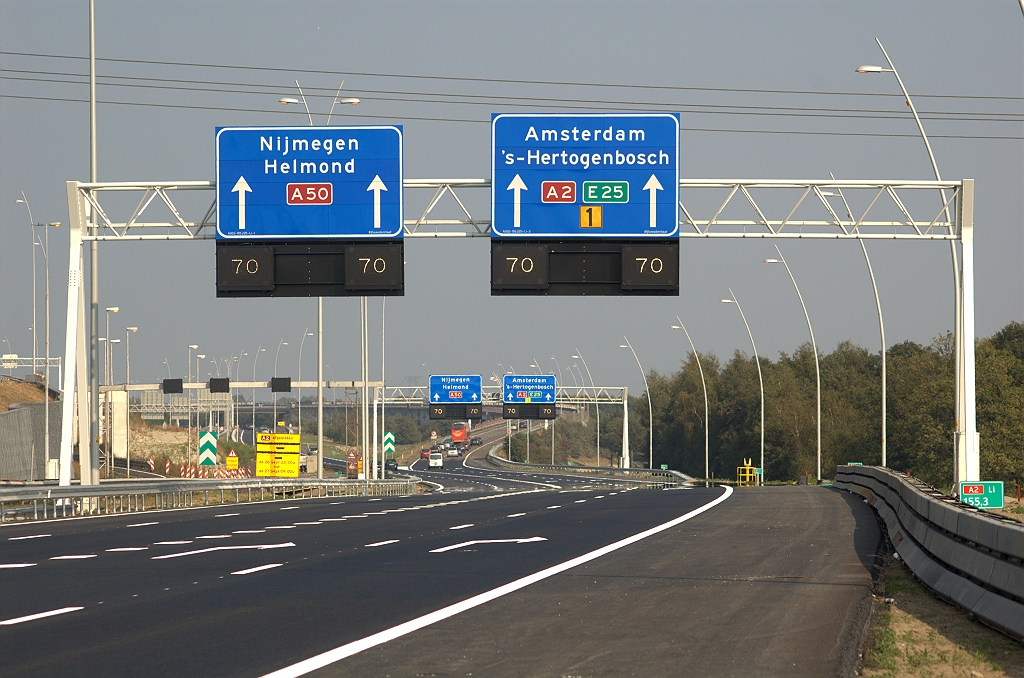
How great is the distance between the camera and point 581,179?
3152cm

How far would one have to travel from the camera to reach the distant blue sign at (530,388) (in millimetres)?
99875

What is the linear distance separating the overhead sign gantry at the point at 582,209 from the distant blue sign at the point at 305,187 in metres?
2.89

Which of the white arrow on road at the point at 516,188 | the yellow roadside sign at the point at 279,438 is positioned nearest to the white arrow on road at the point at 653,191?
the white arrow on road at the point at 516,188

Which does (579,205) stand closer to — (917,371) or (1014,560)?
(1014,560)

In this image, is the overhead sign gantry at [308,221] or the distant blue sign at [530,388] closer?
the overhead sign gantry at [308,221]

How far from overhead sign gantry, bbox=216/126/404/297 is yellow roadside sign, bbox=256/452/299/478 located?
31.5m

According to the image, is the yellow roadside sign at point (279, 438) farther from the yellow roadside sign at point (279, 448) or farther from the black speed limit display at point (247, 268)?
the black speed limit display at point (247, 268)

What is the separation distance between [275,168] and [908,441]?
232 feet

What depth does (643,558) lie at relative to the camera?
54.6 feet

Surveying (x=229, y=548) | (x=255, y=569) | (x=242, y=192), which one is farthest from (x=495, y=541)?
(x=242, y=192)

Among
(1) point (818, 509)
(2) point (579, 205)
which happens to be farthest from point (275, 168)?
(1) point (818, 509)

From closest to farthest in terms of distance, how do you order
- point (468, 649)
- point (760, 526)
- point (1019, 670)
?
point (1019, 670) → point (468, 649) → point (760, 526)

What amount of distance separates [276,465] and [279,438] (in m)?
1.44

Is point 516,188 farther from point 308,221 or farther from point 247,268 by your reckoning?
point 247,268
